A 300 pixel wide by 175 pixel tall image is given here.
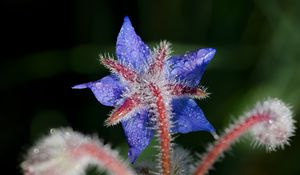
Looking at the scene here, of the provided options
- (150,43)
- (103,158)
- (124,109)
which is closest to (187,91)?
(124,109)

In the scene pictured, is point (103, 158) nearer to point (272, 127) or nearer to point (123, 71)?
point (123, 71)

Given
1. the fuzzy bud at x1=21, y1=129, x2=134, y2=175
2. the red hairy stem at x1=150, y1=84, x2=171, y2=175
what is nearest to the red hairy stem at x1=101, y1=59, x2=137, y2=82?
the red hairy stem at x1=150, y1=84, x2=171, y2=175

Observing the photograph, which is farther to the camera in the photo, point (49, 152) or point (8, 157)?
point (8, 157)

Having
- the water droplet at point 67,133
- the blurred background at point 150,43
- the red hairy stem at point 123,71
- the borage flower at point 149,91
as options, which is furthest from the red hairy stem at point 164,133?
the blurred background at point 150,43

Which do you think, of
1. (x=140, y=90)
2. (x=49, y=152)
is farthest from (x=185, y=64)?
(x=49, y=152)

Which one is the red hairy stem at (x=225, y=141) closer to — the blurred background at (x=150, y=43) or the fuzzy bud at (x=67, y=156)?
the fuzzy bud at (x=67, y=156)

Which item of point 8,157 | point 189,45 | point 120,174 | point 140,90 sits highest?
point 189,45

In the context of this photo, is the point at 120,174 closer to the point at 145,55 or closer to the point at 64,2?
the point at 145,55
